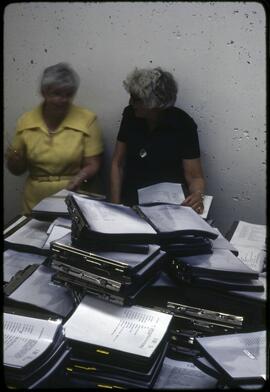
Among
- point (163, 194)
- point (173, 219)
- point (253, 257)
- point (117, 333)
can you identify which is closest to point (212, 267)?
point (173, 219)

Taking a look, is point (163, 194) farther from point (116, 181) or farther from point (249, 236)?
point (116, 181)

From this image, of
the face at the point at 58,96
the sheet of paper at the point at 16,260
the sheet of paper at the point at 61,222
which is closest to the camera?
the sheet of paper at the point at 16,260

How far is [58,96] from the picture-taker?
9.99 feet

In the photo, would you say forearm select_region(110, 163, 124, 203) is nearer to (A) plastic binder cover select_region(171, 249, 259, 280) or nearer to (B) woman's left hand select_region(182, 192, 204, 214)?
(B) woman's left hand select_region(182, 192, 204, 214)

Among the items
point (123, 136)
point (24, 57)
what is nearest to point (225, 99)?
point (123, 136)

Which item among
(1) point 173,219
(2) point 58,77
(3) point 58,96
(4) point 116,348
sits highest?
(2) point 58,77

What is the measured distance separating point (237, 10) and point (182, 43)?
0.37m

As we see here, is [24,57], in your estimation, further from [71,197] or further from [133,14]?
[71,197]

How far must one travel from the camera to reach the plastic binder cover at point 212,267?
5.17 ft

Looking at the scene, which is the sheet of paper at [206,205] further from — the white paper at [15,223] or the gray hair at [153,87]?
the white paper at [15,223]

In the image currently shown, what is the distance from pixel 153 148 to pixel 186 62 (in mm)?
562

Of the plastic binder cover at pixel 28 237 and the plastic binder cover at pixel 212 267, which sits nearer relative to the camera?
the plastic binder cover at pixel 212 267

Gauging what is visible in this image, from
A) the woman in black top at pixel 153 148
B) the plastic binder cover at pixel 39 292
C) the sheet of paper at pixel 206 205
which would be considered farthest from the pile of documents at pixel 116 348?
the woman in black top at pixel 153 148

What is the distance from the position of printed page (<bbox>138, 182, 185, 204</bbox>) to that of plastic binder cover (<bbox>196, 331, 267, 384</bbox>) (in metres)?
1.13
